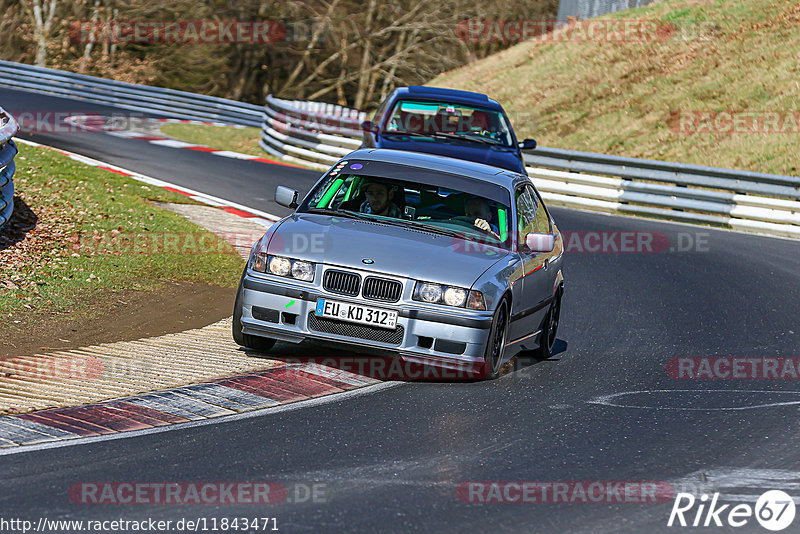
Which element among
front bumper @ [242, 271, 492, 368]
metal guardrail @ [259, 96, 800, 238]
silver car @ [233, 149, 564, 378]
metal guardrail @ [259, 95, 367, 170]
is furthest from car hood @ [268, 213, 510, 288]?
metal guardrail @ [259, 95, 367, 170]

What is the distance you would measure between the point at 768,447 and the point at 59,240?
804 centimetres

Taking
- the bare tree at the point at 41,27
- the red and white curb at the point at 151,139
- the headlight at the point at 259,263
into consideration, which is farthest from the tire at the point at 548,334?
the bare tree at the point at 41,27

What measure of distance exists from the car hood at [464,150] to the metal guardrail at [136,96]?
19.2 metres

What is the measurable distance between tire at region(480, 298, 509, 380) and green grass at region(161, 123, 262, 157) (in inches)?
740

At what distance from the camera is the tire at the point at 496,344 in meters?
8.08

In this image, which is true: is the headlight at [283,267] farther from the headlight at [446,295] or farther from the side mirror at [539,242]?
the side mirror at [539,242]

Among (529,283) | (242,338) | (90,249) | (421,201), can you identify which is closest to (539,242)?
(529,283)

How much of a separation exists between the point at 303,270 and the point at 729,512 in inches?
139

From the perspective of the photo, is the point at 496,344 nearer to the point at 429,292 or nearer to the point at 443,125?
the point at 429,292

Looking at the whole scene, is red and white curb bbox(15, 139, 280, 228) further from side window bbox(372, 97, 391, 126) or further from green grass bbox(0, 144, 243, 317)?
side window bbox(372, 97, 391, 126)

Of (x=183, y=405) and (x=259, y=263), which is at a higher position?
(x=259, y=263)

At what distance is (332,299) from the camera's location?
7.94 meters

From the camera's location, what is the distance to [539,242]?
9.00 m

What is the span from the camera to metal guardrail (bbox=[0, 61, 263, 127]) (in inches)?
1332
